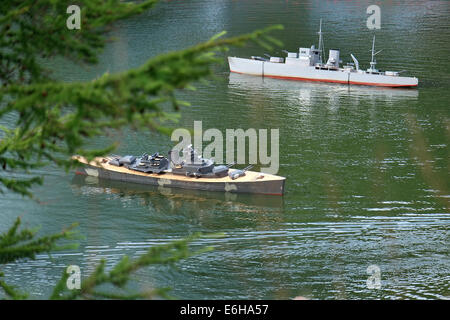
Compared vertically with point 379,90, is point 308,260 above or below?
below

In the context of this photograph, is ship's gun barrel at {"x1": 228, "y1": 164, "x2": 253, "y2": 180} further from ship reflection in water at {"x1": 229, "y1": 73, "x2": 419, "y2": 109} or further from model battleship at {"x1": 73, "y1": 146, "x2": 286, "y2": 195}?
ship reflection in water at {"x1": 229, "y1": 73, "x2": 419, "y2": 109}

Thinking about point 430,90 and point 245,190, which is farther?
point 430,90

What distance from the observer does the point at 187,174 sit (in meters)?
41.8

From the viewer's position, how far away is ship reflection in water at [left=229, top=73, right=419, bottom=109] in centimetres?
6456

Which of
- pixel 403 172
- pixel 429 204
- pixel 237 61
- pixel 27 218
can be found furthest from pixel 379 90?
pixel 27 218

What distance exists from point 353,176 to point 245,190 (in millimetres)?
7323

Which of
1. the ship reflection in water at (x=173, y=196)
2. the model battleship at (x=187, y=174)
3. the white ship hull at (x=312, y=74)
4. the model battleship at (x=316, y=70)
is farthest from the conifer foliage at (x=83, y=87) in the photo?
the model battleship at (x=316, y=70)

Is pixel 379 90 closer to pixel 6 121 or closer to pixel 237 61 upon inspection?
pixel 237 61

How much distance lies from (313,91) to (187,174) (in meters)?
Answer: 28.8

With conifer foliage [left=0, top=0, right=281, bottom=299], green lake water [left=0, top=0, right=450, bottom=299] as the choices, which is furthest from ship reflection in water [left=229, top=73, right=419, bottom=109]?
conifer foliage [left=0, top=0, right=281, bottom=299]

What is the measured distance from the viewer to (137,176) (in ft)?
138

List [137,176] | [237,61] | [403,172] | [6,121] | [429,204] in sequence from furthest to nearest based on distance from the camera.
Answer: [237,61]
[6,121]
[403,172]
[137,176]
[429,204]

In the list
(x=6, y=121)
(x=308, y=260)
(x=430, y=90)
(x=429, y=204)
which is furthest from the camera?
(x=430, y=90)

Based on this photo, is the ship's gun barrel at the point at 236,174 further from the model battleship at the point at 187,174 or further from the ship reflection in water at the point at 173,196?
the ship reflection in water at the point at 173,196
